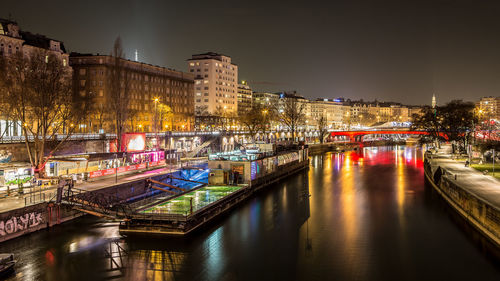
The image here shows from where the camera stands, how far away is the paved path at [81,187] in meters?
23.5

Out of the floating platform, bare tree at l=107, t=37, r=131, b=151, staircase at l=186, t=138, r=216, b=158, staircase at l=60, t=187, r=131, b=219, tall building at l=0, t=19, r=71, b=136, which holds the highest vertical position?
tall building at l=0, t=19, r=71, b=136

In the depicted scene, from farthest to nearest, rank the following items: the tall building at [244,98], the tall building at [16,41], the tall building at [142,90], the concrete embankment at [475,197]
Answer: the tall building at [244,98], the tall building at [142,90], the tall building at [16,41], the concrete embankment at [475,197]

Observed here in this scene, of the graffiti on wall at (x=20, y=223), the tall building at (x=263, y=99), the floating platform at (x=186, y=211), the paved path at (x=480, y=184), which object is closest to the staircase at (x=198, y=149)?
the floating platform at (x=186, y=211)

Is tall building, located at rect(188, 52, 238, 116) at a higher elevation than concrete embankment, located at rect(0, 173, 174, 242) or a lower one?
higher

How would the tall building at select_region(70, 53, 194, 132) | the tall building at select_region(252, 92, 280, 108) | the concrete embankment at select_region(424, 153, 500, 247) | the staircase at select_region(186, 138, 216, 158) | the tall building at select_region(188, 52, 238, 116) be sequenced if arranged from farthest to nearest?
1. the tall building at select_region(252, 92, 280, 108)
2. the tall building at select_region(188, 52, 238, 116)
3. the tall building at select_region(70, 53, 194, 132)
4. the staircase at select_region(186, 138, 216, 158)
5. the concrete embankment at select_region(424, 153, 500, 247)

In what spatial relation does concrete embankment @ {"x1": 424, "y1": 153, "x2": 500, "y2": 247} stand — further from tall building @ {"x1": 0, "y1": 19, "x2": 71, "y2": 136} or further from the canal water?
tall building @ {"x1": 0, "y1": 19, "x2": 71, "y2": 136}

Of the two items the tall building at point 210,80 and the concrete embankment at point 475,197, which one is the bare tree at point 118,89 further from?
the tall building at point 210,80

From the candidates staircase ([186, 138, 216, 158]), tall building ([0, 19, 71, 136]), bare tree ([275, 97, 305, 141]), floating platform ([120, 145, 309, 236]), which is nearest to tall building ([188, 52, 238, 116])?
bare tree ([275, 97, 305, 141])

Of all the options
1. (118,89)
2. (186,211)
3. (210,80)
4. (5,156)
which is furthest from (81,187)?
(210,80)

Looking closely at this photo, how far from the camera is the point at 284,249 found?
22312mm

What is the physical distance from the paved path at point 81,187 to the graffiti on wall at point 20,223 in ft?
2.83

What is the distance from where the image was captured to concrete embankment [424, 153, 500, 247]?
2217 centimetres

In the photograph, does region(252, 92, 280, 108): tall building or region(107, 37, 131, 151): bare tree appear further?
region(252, 92, 280, 108): tall building

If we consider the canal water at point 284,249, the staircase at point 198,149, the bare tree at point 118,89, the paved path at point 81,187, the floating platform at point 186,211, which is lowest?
the canal water at point 284,249
